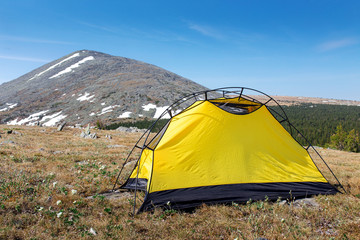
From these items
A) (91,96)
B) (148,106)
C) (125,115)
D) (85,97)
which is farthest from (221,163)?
(85,97)

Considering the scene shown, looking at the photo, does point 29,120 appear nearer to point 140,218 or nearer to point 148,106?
point 148,106

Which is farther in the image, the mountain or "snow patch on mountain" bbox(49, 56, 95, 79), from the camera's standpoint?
"snow patch on mountain" bbox(49, 56, 95, 79)

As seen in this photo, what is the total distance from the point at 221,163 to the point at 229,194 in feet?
3.29

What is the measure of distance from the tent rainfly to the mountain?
64.7 metres

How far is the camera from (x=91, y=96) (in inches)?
3482

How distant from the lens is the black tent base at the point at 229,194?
20.9 ft

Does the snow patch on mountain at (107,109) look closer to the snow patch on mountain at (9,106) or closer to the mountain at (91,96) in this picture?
the mountain at (91,96)

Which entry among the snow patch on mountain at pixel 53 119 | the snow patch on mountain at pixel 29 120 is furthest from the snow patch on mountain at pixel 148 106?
the snow patch on mountain at pixel 29 120

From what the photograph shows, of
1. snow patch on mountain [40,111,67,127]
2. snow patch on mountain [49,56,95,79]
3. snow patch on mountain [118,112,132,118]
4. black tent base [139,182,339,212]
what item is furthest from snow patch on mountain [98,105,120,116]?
snow patch on mountain [49,56,95,79]

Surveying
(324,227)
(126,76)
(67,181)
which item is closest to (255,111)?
(324,227)

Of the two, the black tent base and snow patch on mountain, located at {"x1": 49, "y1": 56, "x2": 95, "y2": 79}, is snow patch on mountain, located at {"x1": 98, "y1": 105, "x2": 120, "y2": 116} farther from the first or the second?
snow patch on mountain, located at {"x1": 49, "y1": 56, "x2": 95, "y2": 79}

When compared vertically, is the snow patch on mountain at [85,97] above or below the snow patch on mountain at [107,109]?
above

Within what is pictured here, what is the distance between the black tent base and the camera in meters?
6.37

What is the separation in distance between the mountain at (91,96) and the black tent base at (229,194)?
214 ft
